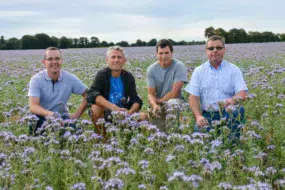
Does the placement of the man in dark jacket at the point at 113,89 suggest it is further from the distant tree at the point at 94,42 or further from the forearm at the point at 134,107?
the distant tree at the point at 94,42

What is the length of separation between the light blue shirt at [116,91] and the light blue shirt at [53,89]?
485mm

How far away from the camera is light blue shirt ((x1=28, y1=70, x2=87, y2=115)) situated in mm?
5970

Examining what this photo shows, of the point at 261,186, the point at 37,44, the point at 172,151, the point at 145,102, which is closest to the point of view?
the point at 261,186

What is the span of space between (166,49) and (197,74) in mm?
555

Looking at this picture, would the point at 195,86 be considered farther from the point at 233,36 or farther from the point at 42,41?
the point at 233,36

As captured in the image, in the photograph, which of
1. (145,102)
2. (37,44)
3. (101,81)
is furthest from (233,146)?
(37,44)

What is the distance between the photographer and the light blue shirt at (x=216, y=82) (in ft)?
18.5

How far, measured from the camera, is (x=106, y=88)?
19.8 feet

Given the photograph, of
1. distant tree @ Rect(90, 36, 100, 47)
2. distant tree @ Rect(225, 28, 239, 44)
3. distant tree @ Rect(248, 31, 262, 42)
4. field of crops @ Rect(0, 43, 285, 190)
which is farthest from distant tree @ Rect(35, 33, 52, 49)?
field of crops @ Rect(0, 43, 285, 190)

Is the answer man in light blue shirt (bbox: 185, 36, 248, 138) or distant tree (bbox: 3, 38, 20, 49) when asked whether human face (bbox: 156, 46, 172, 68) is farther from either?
distant tree (bbox: 3, 38, 20, 49)

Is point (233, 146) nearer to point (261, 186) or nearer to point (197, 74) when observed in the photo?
point (197, 74)

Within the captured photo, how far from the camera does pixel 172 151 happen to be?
4383 millimetres

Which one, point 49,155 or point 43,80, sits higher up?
point 43,80

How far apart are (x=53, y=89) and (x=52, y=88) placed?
0.07 feet
